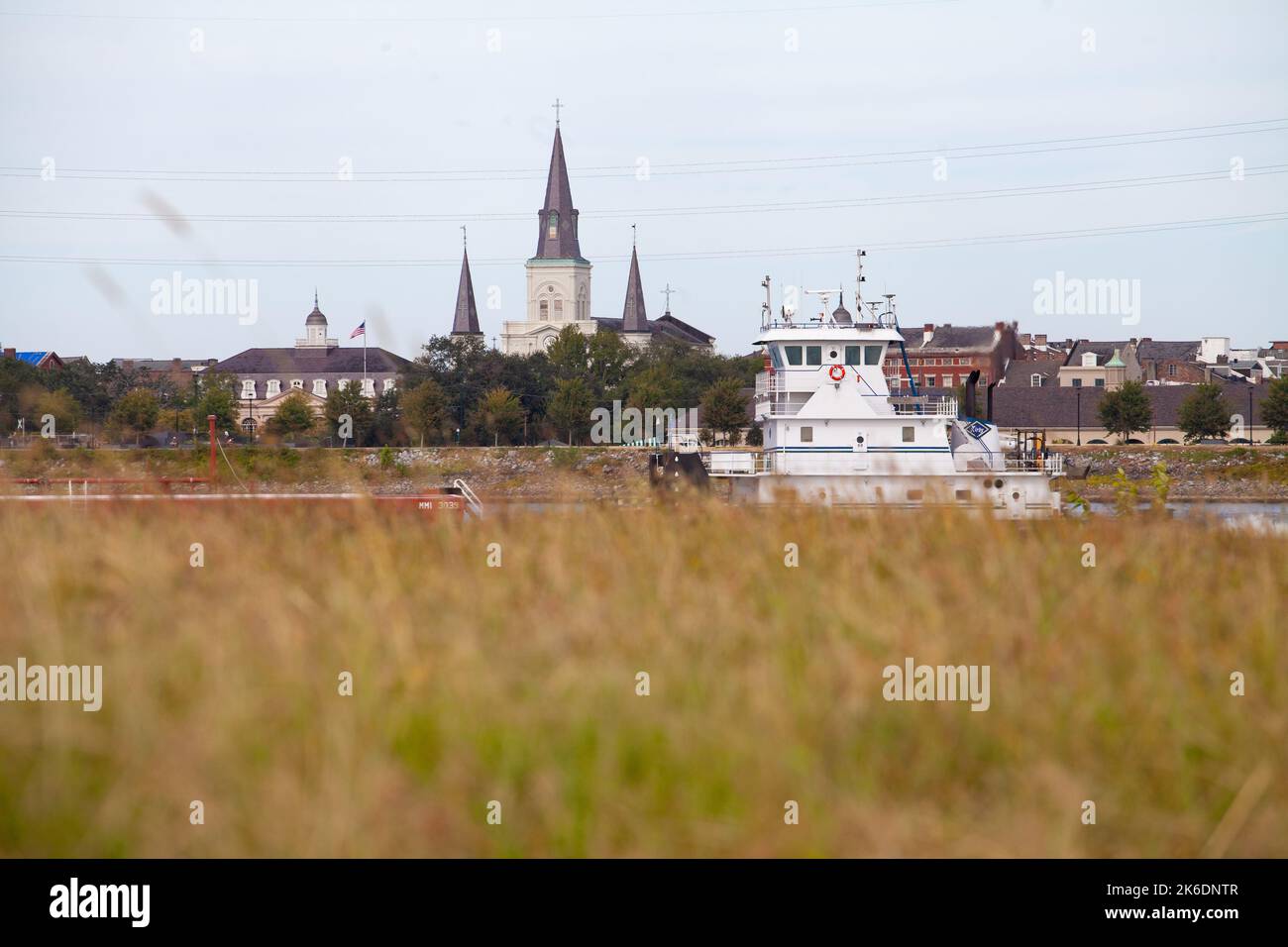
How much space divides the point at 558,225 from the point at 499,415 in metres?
111

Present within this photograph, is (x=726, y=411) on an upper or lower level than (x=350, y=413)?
lower

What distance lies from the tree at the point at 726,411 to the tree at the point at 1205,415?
88.7ft

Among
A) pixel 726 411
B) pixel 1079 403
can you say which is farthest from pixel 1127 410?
pixel 726 411

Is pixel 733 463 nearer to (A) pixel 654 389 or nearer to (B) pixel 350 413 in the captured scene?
(B) pixel 350 413

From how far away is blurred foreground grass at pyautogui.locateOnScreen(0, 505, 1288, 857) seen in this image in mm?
4797

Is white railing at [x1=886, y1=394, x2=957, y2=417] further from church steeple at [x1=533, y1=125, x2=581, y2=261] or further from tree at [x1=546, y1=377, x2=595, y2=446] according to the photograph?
church steeple at [x1=533, y1=125, x2=581, y2=261]

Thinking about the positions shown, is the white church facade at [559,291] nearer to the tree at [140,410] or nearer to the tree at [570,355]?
the tree at [570,355]

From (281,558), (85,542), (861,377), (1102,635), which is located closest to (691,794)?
(1102,635)

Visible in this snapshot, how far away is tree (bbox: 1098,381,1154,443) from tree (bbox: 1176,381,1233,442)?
3208 millimetres

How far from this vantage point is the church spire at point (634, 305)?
186 meters

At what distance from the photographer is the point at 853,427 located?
3089 centimetres

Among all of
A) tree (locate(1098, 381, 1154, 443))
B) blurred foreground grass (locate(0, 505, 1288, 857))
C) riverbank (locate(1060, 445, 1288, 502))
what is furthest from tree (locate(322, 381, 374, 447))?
blurred foreground grass (locate(0, 505, 1288, 857))

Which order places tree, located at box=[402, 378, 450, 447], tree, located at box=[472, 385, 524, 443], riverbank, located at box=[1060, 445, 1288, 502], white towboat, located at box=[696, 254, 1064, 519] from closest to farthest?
1. white towboat, located at box=[696, 254, 1064, 519]
2. riverbank, located at box=[1060, 445, 1288, 502]
3. tree, located at box=[402, 378, 450, 447]
4. tree, located at box=[472, 385, 524, 443]

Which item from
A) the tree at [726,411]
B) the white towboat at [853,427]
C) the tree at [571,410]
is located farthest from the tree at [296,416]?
the white towboat at [853,427]
